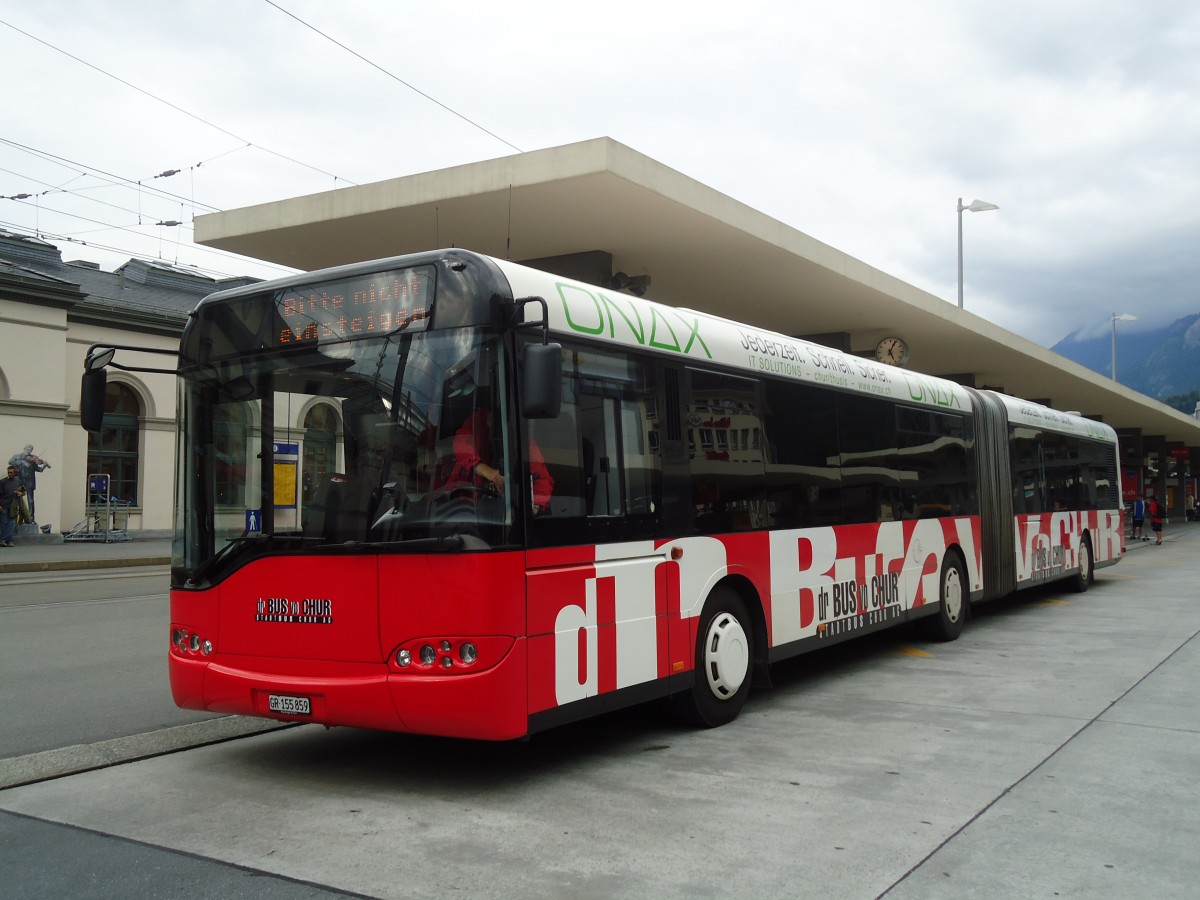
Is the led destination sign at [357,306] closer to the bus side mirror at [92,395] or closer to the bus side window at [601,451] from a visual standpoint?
the bus side window at [601,451]

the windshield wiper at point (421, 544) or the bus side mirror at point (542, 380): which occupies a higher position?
the bus side mirror at point (542, 380)

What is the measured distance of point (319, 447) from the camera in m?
6.00

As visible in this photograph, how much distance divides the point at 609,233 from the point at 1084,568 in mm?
9605

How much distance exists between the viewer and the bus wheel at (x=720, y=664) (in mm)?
7223

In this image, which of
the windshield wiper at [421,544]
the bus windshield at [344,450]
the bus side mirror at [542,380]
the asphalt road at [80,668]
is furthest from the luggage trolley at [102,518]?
the bus side mirror at [542,380]

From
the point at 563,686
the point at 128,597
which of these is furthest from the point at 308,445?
the point at 128,597

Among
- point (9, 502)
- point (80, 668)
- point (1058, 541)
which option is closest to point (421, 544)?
point (80, 668)

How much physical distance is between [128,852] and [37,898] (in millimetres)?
559

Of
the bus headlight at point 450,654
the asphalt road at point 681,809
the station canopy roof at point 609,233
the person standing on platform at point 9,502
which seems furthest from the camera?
the person standing on platform at point 9,502

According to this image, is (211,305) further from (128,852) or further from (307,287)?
(128,852)

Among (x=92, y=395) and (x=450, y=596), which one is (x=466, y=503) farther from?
(x=92, y=395)

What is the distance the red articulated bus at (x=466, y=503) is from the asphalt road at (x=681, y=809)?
45 centimetres

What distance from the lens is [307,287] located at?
246 inches

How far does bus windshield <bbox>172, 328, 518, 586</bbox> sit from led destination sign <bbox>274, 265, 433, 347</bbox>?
0.07 metres
